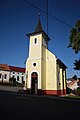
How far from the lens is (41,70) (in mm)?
28828

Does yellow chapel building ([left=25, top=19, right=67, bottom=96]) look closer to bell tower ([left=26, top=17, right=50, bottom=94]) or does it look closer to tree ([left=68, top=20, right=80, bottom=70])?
bell tower ([left=26, top=17, right=50, bottom=94])

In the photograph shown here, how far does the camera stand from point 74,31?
82.1 ft

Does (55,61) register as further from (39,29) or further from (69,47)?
(39,29)

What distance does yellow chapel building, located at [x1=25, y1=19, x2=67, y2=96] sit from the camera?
28.9 meters

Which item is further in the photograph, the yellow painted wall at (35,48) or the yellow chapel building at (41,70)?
the yellow painted wall at (35,48)

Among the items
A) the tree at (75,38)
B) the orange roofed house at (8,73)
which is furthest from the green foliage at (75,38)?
the orange roofed house at (8,73)

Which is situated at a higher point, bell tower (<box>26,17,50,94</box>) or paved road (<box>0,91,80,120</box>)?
bell tower (<box>26,17,50,94</box>)

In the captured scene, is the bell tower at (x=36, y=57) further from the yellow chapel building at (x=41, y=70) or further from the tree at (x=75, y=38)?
the tree at (x=75, y=38)

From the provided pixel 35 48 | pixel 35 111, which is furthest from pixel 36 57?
pixel 35 111

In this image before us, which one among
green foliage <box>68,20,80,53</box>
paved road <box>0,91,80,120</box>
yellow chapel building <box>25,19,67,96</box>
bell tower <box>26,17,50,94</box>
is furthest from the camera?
bell tower <box>26,17,50,94</box>

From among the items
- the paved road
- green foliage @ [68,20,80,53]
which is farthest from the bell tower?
the paved road

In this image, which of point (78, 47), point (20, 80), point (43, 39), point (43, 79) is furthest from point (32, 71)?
point (20, 80)

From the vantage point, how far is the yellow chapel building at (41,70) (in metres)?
28.9

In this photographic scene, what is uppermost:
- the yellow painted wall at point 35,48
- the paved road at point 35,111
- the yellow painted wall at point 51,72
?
the yellow painted wall at point 35,48
